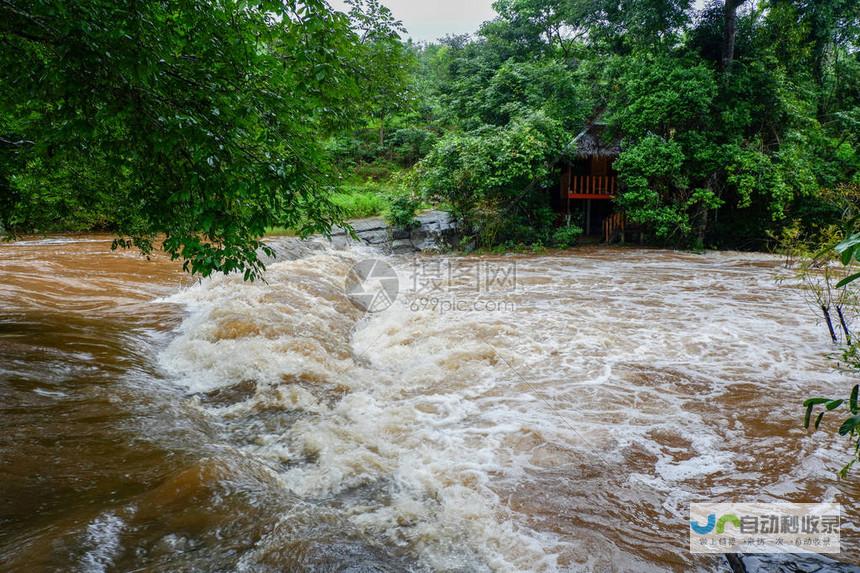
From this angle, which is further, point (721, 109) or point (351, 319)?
point (721, 109)

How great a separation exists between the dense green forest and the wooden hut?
50 cm

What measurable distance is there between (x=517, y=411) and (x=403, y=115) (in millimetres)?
6508

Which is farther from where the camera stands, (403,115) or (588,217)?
(588,217)

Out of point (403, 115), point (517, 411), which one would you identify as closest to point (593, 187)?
point (403, 115)

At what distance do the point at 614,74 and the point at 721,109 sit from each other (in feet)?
10.1

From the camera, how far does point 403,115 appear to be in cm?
895

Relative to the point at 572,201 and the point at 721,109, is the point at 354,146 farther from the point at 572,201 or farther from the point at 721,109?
the point at 721,109

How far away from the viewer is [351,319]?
7352mm

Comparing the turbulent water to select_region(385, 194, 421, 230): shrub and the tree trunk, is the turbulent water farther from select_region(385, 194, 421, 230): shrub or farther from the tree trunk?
the tree trunk

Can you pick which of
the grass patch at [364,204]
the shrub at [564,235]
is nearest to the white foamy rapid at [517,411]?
the shrub at [564,235]

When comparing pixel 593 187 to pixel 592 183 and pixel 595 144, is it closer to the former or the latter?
pixel 592 183

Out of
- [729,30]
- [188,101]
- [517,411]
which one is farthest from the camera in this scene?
[729,30]

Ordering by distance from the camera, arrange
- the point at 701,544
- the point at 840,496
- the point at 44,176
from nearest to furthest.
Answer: the point at 701,544
the point at 840,496
the point at 44,176

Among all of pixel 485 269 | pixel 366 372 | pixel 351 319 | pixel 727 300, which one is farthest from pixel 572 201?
pixel 366 372
